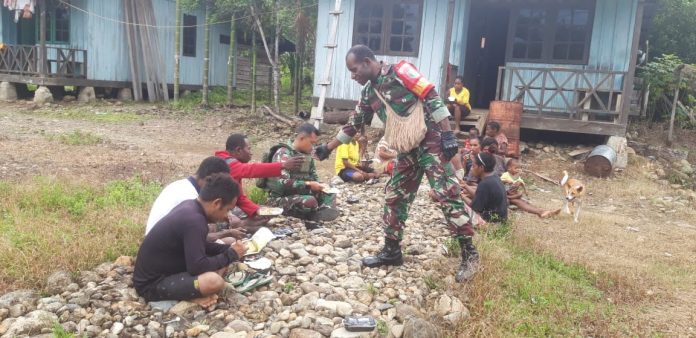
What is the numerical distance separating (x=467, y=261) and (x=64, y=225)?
3.32 m

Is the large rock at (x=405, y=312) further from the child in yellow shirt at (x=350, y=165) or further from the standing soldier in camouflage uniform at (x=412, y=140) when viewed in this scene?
the child in yellow shirt at (x=350, y=165)

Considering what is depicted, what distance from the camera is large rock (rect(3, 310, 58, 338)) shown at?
9.60 ft

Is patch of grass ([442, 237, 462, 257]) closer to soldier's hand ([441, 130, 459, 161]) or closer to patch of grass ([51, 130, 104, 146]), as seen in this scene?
soldier's hand ([441, 130, 459, 161])

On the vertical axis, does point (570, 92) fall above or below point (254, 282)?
above

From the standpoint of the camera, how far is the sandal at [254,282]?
359 centimetres

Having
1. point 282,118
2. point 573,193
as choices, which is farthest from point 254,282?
point 282,118

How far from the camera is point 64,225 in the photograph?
14.8 ft

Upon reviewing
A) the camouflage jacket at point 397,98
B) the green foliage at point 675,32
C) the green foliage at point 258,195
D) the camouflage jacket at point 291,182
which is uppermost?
the green foliage at point 675,32

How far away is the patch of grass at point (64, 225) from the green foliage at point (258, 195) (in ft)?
3.47

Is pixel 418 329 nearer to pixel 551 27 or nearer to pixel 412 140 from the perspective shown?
pixel 412 140

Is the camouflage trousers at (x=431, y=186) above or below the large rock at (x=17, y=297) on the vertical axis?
above

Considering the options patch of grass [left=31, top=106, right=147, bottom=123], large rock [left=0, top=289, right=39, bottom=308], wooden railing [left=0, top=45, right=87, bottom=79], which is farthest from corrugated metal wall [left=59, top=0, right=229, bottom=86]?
large rock [left=0, top=289, right=39, bottom=308]

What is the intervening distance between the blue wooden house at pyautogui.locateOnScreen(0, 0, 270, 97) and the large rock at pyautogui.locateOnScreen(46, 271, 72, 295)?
45.5ft

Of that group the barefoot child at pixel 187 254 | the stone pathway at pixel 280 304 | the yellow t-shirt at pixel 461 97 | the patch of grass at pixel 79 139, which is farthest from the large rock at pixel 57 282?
the yellow t-shirt at pixel 461 97
